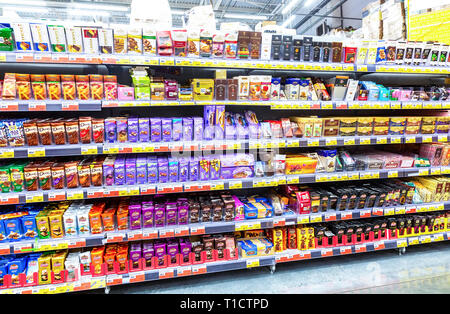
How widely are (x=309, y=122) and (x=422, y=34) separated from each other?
201 centimetres

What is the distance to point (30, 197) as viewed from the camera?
7.00 ft

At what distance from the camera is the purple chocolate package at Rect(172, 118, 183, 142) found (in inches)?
90.7

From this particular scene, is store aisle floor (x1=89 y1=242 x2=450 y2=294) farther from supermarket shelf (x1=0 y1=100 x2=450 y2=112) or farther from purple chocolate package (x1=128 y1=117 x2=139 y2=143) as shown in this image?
supermarket shelf (x1=0 y1=100 x2=450 y2=112)

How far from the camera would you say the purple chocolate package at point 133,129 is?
2244 mm

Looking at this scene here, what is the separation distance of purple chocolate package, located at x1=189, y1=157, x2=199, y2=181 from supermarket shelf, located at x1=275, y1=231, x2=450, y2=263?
1156 mm

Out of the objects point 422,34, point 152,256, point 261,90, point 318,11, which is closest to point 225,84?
point 261,90

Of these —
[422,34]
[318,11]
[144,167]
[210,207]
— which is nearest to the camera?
[144,167]

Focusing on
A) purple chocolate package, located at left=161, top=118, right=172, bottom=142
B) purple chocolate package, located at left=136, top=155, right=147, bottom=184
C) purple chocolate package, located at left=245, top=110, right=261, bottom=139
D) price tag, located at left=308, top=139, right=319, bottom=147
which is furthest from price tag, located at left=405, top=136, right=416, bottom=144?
purple chocolate package, located at left=136, top=155, right=147, bottom=184

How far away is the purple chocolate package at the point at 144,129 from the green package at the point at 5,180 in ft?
3.56

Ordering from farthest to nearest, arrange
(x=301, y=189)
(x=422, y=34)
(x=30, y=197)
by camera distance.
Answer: (x=422, y=34), (x=301, y=189), (x=30, y=197)

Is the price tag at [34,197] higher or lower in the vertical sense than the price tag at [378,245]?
higher

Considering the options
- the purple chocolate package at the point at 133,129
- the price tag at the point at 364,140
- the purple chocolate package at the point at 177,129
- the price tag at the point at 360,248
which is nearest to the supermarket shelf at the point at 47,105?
the purple chocolate package at the point at 133,129

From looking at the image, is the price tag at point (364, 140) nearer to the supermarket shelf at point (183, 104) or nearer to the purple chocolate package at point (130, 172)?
the supermarket shelf at point (183, 104)

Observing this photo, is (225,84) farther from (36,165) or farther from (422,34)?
(422,34)
